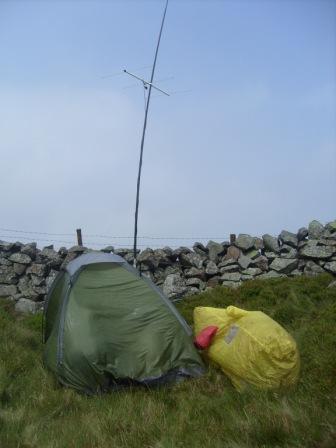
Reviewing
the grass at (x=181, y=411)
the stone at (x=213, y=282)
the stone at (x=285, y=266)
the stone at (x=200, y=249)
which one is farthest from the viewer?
the stone at (x=200, y=249)

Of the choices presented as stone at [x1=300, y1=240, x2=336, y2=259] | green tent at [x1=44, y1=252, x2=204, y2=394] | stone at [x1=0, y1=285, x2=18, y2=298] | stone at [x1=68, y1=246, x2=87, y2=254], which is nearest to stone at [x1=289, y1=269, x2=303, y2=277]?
stone at [x1=300, y1=240, x2=336, y2=259]

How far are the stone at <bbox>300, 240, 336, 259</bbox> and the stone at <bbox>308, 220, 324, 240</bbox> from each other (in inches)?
20.2

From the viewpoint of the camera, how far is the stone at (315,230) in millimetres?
11800

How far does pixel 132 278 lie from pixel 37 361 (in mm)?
1855

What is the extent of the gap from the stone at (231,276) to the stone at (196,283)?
0.54 metres

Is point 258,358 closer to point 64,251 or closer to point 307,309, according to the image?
point 307,309

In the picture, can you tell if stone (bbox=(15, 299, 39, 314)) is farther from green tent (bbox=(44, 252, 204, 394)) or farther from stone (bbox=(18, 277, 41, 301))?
green tent (bbox=(44, 252, 204, 394))

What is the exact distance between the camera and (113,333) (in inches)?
238

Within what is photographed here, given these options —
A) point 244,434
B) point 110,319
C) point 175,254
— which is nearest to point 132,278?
point 110,319

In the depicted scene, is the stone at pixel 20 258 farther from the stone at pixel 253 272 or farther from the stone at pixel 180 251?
the stone at pixel 253 272

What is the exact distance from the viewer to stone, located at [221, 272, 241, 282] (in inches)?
438

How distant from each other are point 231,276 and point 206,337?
5526mm

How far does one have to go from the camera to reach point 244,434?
12.3 feet

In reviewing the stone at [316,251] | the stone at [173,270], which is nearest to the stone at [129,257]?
the stone at [173,270]
